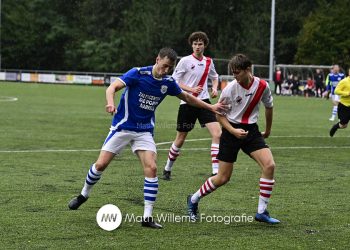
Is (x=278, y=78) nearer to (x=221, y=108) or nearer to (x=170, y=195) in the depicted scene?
(x=170, y=195)

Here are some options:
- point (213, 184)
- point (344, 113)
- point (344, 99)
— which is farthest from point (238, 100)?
point (344, 113)

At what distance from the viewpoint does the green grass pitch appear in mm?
8625

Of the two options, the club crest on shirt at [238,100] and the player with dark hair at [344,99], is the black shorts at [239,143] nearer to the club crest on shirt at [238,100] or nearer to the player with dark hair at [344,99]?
the club crest on shirt at [238,100]

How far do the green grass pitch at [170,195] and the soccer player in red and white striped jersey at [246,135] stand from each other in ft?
1.40

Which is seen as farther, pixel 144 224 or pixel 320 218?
pixel 320 218

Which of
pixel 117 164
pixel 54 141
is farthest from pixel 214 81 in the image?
pixel 54 141

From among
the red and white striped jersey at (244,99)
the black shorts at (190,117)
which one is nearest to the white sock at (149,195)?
the red and white striped jersey at (244,99)

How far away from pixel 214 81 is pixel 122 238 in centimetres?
634

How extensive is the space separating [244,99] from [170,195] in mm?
2672

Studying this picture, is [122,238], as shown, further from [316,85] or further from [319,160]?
[316,85]

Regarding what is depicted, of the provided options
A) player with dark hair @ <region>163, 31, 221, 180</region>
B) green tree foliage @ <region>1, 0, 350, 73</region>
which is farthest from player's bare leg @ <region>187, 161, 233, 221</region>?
green tree foliage @ <region>1, 0, 350, 73</region>

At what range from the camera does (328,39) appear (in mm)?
72000

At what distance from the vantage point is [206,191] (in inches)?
394

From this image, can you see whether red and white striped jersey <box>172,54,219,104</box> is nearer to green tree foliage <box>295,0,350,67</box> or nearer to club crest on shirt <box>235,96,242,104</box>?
club crest on shirt <box>235,96,242,104</box>
